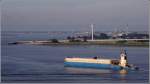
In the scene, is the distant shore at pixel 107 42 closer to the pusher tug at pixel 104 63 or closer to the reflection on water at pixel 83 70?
the pusher tug at pixel 104 63

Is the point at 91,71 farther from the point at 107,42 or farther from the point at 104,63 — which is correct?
the point at 107,42

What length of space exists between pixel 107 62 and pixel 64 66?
2.19 ft

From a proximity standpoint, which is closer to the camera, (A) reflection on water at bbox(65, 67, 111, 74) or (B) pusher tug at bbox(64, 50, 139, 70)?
(A) reflection on water at bbox(65, 67, 111, 74)

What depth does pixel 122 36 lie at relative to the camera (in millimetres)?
11344

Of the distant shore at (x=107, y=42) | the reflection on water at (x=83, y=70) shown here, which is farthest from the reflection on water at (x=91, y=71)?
the distant shore at (x=107, y=42)

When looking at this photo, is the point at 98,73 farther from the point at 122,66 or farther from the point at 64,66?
the point at 64,66

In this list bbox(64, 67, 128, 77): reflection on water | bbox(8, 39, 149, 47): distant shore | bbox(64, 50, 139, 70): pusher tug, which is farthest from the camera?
bbox(8, 39, 149, 47): distant shore

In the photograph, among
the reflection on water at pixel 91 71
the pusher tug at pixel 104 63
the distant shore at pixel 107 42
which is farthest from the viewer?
the distant shore at pixel 107 42

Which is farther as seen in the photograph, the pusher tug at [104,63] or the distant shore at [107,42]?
the distant shore at [107,42]

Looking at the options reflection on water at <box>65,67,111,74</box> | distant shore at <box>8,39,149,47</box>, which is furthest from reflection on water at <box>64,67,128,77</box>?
distant shore at <box>8,39,149,47</box>

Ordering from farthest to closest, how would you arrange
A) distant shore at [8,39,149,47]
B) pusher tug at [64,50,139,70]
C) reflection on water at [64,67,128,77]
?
1. distant shore at [8,39,149,47]
2. pusher tug at [64,50,139,70]
3. reflection on water at [64,67,128,77]

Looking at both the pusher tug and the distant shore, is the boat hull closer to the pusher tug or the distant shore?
the pusher tug

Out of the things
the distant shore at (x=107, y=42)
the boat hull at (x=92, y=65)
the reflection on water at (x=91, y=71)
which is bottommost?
the reflection on water at (x=91, y=71)

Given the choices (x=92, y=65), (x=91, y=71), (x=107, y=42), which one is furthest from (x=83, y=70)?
(x=107, y=42)
